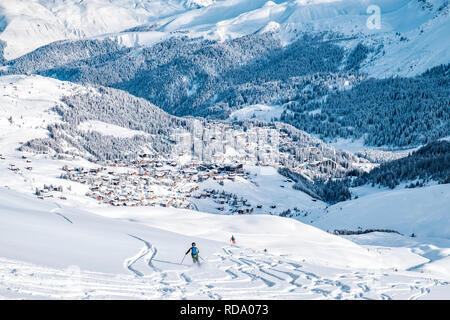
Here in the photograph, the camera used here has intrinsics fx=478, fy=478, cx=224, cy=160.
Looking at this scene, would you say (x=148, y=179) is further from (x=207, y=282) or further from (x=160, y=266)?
(x=207, y=282)

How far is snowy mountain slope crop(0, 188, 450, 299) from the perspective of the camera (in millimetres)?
19531

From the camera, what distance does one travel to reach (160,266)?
973 inches

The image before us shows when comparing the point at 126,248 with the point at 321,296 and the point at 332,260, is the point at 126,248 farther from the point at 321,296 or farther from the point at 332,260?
the point at 332,260

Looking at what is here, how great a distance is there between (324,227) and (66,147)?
4580 inches

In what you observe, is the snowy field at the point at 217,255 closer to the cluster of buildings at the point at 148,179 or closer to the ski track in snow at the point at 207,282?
the ski track in snow at the point at 207,282

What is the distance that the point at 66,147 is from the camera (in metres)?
163

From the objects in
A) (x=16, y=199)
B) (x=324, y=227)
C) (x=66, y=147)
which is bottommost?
(x=324, y=227)

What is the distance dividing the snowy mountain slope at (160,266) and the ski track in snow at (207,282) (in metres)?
0.04

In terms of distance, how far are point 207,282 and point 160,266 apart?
379 centimetres

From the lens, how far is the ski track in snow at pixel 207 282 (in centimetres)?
1862

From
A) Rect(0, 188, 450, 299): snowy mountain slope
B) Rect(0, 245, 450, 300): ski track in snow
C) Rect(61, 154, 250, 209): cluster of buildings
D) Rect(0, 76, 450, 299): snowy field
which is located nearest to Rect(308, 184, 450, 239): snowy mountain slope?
Rect(0, 76, 450, 299): snowy field

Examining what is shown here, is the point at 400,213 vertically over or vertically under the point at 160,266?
under

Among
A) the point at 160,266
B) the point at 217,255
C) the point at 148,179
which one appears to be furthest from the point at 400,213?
the point at 148,179
